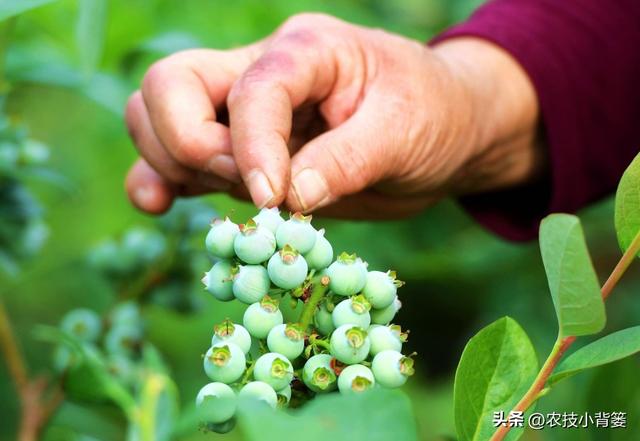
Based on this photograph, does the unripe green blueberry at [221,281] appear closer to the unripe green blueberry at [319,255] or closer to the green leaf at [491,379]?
the unripe green blueberry at [319,255]

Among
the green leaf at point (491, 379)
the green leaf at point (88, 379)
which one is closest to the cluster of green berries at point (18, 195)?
→ the green leaf at point (88, 379)

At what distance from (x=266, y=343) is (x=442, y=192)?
3.15ft

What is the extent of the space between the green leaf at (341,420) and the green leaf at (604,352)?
17cm

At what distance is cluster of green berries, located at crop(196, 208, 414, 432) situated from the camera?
2.12ft

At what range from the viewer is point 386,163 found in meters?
1.22

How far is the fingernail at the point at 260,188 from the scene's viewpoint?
922 mm

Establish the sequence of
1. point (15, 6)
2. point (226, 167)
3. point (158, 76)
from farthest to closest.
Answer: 1. point (158, 76)
2. point (226, 167)
3. point (15, 6)

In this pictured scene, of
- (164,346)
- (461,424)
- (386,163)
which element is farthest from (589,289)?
(164,346)

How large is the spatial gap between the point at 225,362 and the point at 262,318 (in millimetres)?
A: 52

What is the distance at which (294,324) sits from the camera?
26.4 inches

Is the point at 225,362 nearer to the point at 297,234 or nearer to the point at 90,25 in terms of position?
the point at 297,234

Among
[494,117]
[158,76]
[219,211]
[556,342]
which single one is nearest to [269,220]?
[556,342]

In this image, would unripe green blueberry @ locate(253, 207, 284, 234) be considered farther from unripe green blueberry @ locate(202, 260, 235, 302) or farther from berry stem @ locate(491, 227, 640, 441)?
berry stem @ locate(491, 227, 640, 441)

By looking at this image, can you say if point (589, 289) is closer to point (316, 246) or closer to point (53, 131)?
point (316, 246)
